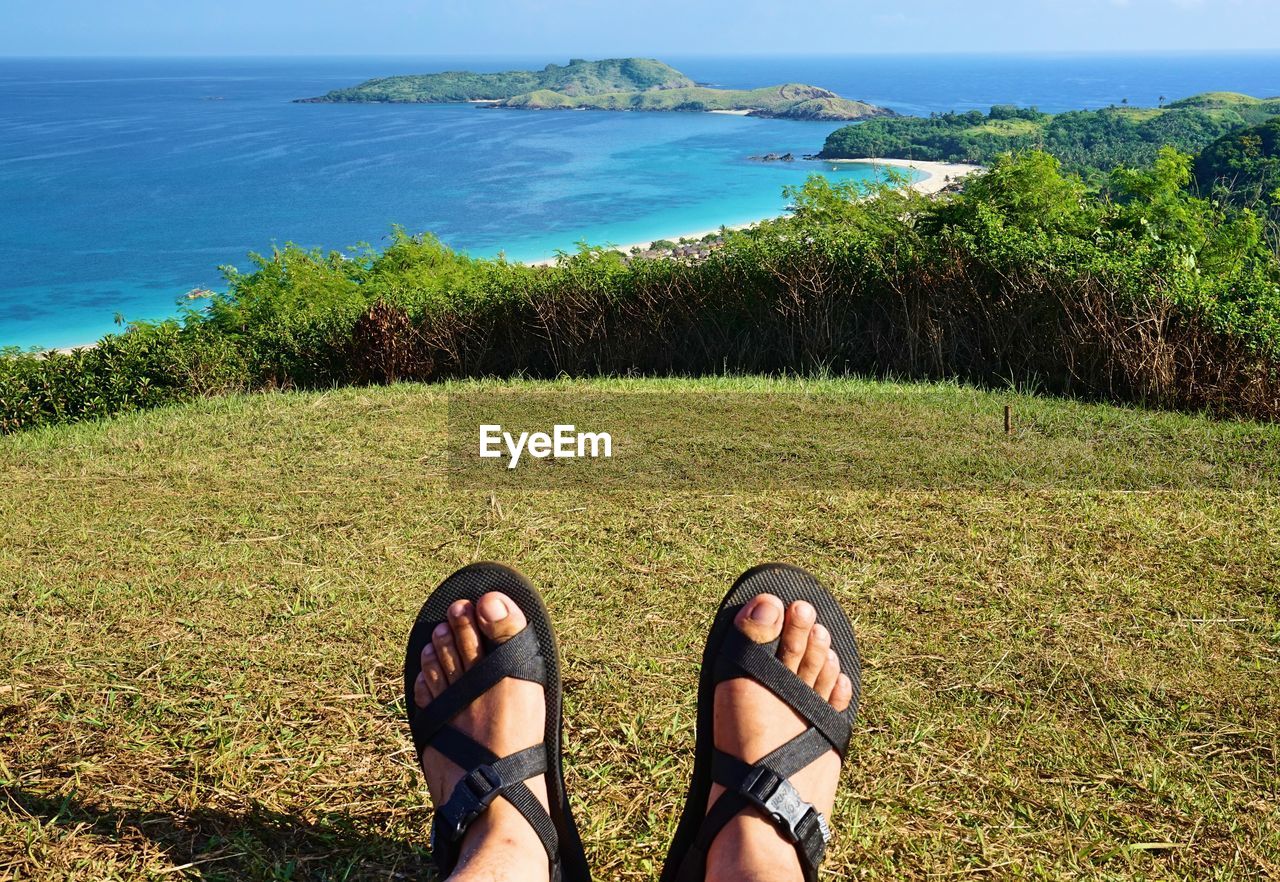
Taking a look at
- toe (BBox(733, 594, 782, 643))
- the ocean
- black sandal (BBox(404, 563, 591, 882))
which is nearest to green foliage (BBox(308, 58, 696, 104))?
the ocean

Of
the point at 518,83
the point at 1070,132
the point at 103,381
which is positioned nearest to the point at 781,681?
the point at 103,381

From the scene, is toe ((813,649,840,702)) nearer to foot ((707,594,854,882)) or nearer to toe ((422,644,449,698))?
foot ((707,594,854,882))

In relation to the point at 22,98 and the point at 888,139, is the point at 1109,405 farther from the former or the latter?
the point at 22,98

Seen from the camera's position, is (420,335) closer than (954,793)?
No

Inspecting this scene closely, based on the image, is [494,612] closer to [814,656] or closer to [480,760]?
[480,760]

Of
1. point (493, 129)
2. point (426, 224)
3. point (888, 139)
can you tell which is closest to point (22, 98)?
point (493, 129)

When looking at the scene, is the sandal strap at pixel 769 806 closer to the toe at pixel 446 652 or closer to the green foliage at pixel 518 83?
the toe at pixel 446 652

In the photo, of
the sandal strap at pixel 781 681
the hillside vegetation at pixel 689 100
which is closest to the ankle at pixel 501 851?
the sandal strap at pixel 781 681
